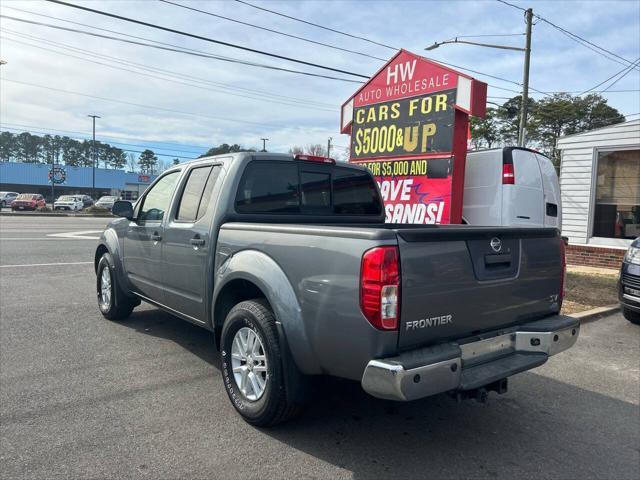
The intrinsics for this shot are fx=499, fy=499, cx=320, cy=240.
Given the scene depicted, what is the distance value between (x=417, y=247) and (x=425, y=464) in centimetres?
138

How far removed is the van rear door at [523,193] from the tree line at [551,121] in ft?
92.8

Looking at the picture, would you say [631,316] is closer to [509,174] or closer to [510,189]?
[510,189]

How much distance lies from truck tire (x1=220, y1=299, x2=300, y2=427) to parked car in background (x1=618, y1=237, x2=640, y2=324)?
5.45 m

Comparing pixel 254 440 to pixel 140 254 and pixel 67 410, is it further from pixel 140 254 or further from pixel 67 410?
pixel 140 254

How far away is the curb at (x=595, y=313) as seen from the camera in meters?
7.10

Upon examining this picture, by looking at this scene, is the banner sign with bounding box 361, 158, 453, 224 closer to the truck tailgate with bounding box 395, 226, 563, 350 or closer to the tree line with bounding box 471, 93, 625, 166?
the truck tailgate with bounding box 395, 226, 563, 350

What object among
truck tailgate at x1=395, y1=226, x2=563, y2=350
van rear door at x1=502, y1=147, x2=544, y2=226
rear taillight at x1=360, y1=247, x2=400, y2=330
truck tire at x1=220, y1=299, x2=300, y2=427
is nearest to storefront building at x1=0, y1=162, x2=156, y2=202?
van rear door at x1=502, y1=147, x2=544, y2=226

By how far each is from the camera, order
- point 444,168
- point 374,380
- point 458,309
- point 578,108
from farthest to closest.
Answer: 1. point 578,108
2. point 444,168
3. point 458,309
4. point 374,380

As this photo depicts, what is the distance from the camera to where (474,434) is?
352 cm

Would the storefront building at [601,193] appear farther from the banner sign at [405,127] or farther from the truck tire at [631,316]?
the banner sign at [405,127]

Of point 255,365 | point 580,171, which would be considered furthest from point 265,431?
point 580,171

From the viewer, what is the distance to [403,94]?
905 cm

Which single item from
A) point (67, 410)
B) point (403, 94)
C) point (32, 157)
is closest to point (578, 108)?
point (403, 94)

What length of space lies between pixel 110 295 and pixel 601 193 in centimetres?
1201
